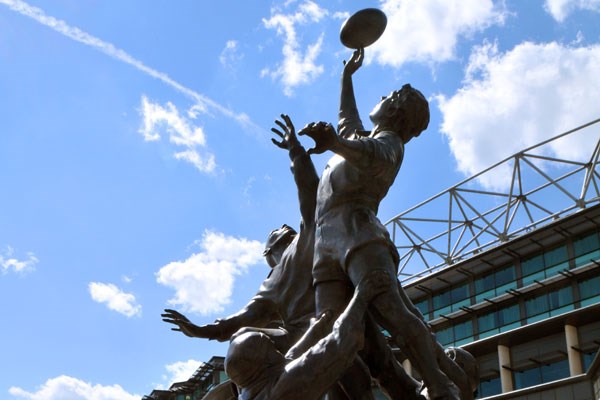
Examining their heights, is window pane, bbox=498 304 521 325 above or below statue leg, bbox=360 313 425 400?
above

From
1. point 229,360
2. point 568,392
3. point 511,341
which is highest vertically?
point 511,341

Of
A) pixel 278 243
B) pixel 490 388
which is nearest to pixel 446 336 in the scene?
pixel 490 388

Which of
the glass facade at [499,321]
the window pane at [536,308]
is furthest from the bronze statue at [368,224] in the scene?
the glass facade at [499,321]

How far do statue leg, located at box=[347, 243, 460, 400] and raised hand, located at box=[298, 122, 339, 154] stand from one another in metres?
0.79

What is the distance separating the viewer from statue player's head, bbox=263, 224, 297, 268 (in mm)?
7812

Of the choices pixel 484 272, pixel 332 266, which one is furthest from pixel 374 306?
pixel 484 272

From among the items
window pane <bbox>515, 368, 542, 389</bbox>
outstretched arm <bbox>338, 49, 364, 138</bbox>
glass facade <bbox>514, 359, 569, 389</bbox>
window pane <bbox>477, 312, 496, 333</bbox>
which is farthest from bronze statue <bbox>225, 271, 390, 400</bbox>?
window pane <bbox>477, 312, 496, 333</bbox>

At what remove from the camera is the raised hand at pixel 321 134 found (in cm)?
612

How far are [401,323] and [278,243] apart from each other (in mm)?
1969

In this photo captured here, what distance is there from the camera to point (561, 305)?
4091 centimetres

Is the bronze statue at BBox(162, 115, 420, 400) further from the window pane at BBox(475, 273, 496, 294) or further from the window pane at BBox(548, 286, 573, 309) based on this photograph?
the window pane at BBox(475, 273, 496, 294)

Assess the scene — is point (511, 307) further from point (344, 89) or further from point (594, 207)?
point (344, 89)

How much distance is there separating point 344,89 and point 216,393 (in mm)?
2780

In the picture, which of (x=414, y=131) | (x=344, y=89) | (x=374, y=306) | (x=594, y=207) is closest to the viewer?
(x=374, y=306)
